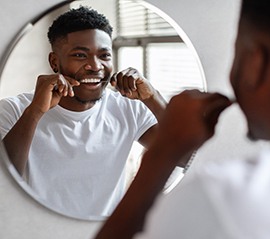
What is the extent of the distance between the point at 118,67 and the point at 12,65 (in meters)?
0.18

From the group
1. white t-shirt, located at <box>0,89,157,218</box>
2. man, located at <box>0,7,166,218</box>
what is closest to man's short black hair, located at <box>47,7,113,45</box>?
man, located at <box>0,7,166,218</box>

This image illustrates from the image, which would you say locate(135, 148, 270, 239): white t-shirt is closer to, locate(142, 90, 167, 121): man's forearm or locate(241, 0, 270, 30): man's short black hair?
locate(241, 0, 270, 30): man's short black hair

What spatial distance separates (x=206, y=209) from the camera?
334 millimetres

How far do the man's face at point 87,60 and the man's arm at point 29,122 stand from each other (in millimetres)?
32

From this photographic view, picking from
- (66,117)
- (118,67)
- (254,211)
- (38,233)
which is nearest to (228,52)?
(118,67)

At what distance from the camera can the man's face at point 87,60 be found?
2.68 feet

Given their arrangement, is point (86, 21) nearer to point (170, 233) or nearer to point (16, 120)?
point (16, 120)

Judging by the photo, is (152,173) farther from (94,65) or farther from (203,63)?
(203,63)

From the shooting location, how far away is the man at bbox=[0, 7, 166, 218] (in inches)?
31.6

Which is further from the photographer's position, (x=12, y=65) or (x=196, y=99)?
(x=12, y=65)

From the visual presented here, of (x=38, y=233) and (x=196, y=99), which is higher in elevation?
(x=196, y=99)

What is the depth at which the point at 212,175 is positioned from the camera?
35 centimetres

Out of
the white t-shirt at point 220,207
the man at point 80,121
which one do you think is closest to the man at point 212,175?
the white t-shirt at point 220,207

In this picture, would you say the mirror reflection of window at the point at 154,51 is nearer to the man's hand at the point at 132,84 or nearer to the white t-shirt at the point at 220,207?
the man's hand at the point at 132,84
